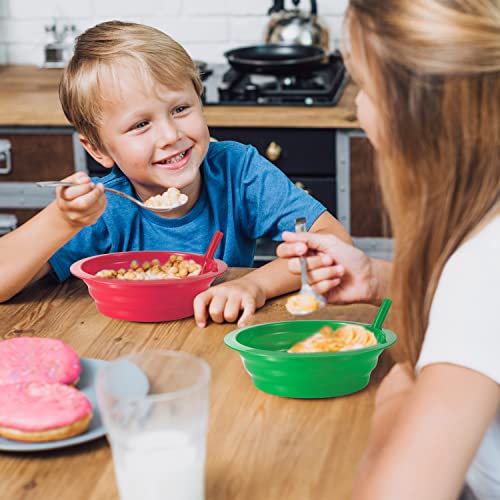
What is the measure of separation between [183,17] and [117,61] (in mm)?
1680

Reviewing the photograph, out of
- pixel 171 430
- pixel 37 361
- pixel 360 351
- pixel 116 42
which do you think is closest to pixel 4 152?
pixel 116 42

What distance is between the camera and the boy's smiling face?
1.64 metres

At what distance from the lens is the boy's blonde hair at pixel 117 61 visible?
1.64m

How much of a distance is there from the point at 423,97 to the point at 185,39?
8.31 feet

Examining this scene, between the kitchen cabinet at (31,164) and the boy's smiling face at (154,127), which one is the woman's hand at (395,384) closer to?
the boy's smiling face at (154,127)

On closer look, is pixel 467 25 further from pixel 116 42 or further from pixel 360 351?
pixel 116 42

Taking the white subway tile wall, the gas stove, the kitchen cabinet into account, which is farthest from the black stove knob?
the white subway tile wall

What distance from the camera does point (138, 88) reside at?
64.4 inches

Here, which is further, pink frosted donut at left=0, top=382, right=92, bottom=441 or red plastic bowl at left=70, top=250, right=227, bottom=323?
red plastic bowl at left=70, top=250, right=227, bottom=323

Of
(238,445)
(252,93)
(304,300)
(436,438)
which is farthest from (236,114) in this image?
(436,438)

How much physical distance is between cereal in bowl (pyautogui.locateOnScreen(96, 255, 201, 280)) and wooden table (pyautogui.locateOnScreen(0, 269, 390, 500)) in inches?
5.0

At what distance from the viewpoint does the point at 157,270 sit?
1.44 metres

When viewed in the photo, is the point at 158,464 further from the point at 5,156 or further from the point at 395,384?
the point at 5,156

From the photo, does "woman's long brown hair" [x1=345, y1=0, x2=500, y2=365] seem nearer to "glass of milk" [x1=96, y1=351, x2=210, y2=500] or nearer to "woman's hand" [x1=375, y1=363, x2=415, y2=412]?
"woman's hand" [x1=375, y1=363, x2=415, y2=412]
